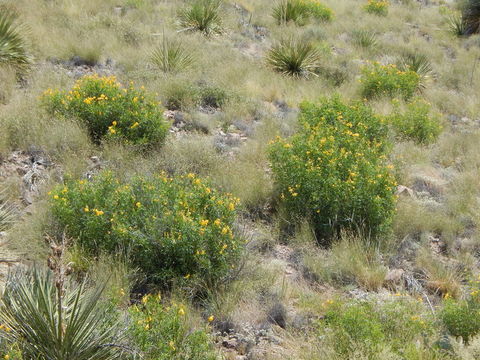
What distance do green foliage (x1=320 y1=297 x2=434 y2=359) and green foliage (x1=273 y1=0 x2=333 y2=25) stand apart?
1160 cm

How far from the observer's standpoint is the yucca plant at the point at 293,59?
1137 centimetres

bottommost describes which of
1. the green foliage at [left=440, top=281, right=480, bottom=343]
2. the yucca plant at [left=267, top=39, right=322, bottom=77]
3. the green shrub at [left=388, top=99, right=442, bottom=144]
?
the green foliage at [left=440, top=281, right=480, bottom=343]

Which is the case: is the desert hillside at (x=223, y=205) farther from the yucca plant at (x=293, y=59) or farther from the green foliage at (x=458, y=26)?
the green foliage at (x=458, y=26)

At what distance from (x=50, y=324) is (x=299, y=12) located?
46.0ft

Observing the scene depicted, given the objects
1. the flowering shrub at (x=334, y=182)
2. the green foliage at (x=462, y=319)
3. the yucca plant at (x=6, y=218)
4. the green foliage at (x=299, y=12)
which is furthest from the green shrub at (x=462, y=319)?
the green foliage at (x=299, y=12)

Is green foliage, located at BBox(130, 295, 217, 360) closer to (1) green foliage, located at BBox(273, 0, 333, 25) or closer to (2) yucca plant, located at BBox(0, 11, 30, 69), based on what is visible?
(2) yucca plant, located at BBox(0, 11, 30, 69)

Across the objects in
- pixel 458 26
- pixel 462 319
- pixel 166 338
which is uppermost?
pixel 458 26

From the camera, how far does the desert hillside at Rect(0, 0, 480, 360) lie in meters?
3.96

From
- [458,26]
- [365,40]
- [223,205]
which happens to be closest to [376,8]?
[458,26]

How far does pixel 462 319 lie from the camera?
4316 millimetres

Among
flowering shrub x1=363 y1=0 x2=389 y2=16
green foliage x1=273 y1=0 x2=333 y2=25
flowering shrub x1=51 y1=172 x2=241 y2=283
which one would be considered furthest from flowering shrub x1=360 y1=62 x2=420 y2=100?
flowering shrub x1=363 y1=0 x2=389 y2=16

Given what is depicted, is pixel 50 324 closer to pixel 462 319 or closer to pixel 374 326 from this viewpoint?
pixel 374 326

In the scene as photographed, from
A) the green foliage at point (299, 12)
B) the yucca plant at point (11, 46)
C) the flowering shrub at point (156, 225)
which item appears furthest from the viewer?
the green foliage at point (299, 12)

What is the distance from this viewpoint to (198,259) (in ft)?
15.4
